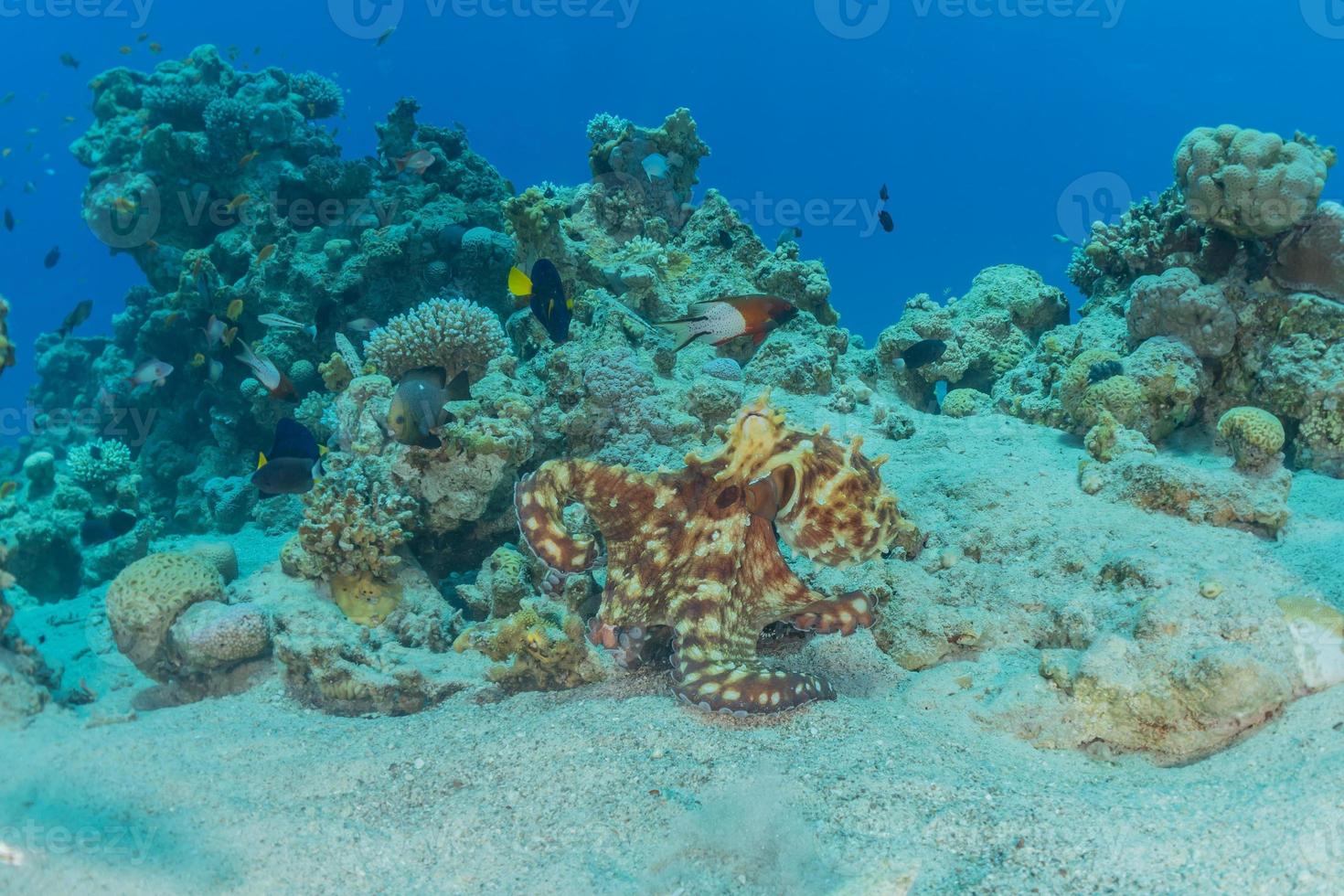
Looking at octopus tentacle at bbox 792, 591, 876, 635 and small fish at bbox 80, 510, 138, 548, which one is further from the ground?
small fish at bbox 80, 510, 138, 548

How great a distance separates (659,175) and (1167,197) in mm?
5582

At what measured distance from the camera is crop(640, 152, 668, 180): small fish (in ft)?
31.2

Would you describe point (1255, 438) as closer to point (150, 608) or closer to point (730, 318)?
point (730, 318)

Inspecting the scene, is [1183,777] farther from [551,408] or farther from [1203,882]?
A: [551,408]

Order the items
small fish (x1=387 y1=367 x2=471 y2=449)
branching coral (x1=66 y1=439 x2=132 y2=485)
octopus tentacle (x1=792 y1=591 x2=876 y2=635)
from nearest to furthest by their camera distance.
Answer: octopus tentacle (x1=792 y1=591 x2=876 y2=635)
small fish (x1=387 y1=367 x2=471 y2=449)
branching coral (x1=66 y1=439 x2=132 y2=485)

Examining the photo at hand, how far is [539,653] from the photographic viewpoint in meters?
3.79

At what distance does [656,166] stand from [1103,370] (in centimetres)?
590

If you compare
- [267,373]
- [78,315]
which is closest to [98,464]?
[267,373]

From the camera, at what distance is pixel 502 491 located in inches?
226

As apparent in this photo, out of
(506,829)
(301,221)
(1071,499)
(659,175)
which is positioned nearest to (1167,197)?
(1071,499)

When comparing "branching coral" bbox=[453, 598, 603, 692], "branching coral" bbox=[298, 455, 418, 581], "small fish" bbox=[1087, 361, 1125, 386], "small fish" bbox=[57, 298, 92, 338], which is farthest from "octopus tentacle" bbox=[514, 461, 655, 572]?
"small fish" bbox=[57, 298, 92, 338]

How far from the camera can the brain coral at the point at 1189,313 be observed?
5.96m

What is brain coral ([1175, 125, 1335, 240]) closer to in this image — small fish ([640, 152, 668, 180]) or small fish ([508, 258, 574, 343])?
small fish ([508, 258, 574, 343])

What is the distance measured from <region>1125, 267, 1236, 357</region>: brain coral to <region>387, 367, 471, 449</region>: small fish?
570 centimetres
